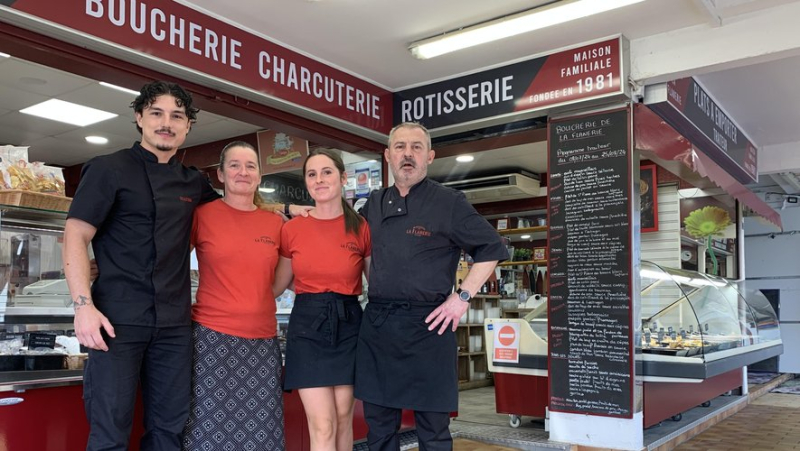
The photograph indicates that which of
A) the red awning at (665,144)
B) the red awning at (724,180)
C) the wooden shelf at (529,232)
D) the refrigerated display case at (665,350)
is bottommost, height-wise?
the refrigerated display case at (665,350)

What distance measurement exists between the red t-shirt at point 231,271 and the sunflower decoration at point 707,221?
6901 mm

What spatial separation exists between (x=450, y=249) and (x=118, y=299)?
1.19 meters

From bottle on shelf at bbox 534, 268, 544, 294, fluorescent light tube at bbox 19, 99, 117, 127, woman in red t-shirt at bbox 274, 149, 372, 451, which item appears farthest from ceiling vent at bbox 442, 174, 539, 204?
woman in red t-shirt at bbox 274, 149, 372, 451

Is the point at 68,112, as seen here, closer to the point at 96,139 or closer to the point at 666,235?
Result: the point at 96,139

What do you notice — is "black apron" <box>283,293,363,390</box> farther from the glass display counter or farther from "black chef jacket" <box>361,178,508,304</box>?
the glass display counter

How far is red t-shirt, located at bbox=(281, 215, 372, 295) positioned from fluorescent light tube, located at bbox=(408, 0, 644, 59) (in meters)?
2.11

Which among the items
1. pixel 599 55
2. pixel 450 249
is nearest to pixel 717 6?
pixel 599 55

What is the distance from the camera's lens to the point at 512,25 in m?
4.21

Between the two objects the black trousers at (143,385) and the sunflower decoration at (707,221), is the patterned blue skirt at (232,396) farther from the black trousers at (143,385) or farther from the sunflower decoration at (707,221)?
the sunflower decoration at (707,221)

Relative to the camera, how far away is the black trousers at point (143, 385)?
7.03 ft

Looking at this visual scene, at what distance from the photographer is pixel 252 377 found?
2570 mm

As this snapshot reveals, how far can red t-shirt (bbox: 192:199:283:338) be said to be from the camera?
8.20 ft

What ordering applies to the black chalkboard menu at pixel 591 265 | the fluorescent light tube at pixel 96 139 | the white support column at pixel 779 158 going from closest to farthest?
the black chalkboard menu at pixel 591 265 → the fluorescent light tube at pixel 96 139 → the white support column at pixel 779 158

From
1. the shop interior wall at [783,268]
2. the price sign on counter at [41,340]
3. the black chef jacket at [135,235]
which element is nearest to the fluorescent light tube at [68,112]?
the price sign on counter at [41,340]
